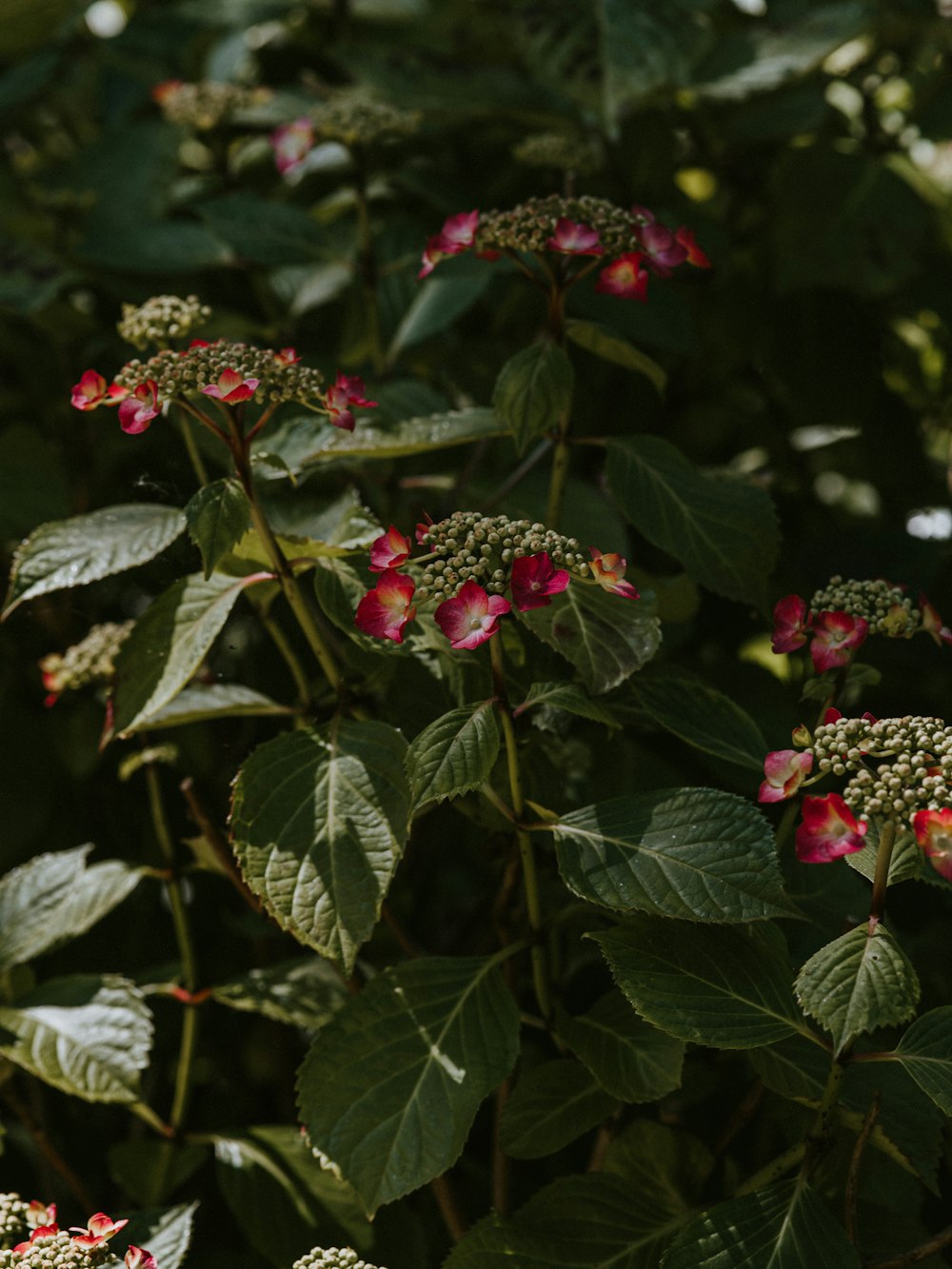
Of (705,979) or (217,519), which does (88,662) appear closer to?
(217,519)

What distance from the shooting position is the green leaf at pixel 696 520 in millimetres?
927

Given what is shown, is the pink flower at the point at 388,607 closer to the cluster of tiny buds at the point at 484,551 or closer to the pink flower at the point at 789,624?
the cluster of tiny buds at the point at 484,551

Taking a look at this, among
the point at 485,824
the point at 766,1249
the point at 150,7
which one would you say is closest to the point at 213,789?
the point at 485,824

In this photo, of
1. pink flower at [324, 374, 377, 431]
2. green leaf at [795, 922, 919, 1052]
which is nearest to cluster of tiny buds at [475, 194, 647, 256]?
pink flower at [324, 374, 377, 431]

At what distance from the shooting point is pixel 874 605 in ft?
2.75

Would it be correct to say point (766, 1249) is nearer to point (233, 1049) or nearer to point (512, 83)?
point (233, 1049)

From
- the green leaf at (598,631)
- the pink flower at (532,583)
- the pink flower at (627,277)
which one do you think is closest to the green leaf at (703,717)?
the green leaf at (598,631)

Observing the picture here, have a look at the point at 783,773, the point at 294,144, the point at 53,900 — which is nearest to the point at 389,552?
the point at 783,773

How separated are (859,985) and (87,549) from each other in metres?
0.57

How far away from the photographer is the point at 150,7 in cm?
202

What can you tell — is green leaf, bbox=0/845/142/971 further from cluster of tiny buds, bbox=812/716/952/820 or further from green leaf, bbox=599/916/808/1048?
cluster of tiny buds, bbox=812/716/952/820

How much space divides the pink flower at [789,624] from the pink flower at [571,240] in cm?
26

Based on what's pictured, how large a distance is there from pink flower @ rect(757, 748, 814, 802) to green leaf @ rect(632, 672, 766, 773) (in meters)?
0.10

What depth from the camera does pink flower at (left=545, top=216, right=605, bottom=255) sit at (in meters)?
0.83
